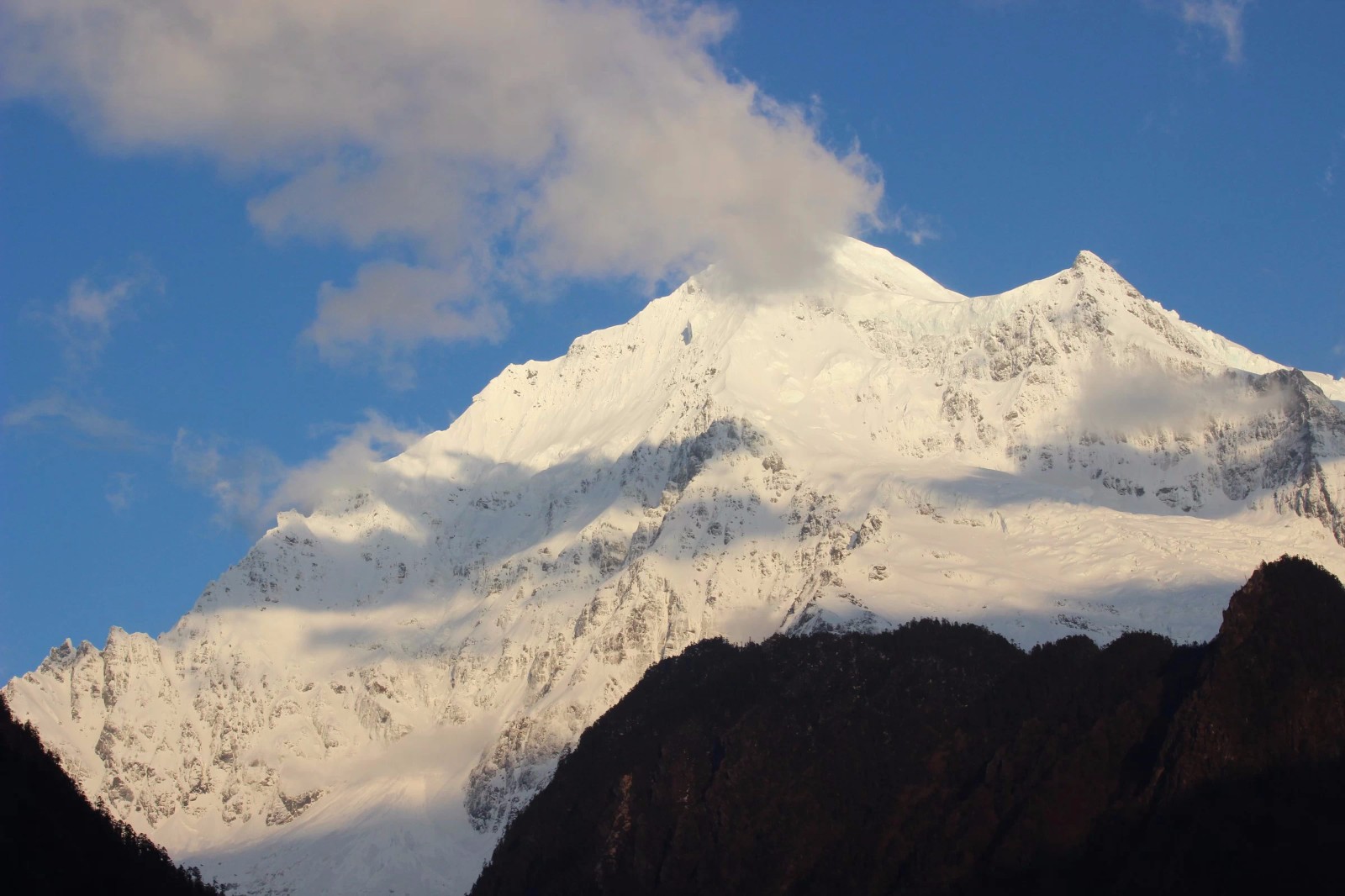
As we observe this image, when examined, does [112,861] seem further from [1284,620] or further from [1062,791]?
[1284,620]

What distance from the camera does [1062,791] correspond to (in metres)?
200

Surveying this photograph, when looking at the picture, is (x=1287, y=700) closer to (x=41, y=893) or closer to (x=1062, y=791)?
(x=1062, y=791)

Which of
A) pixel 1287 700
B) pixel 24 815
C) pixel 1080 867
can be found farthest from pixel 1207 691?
pixel 24 815

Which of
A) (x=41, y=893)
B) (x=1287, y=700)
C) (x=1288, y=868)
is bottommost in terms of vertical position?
(x=41, y=893)

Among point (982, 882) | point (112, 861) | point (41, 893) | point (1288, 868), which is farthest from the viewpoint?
point (982, 882)

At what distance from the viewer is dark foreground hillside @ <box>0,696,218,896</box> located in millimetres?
136375

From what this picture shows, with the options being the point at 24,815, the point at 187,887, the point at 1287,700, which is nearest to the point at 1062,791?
the point at 1287,700

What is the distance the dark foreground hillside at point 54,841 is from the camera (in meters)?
136

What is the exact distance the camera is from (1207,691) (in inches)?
7534

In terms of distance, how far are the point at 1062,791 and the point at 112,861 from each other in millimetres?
99673

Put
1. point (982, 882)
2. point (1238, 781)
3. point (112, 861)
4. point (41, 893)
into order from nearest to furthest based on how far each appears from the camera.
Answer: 1. point (41, 893)
2. point (112, 861)
3. point (1238, 781)
4. point (982, 882)

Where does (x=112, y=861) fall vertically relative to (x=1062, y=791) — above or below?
below

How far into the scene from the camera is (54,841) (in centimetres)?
14275

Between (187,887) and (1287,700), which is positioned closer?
(187,887)
